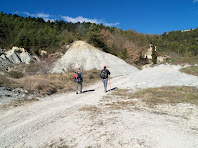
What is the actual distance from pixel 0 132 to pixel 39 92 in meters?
5.77

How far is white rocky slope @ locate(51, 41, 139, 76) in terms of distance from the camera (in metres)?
28.0

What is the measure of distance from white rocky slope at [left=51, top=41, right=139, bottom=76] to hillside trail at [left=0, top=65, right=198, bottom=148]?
67.6ft

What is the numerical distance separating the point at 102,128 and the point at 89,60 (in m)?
25.7

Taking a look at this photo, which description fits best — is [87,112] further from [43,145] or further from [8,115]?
[8,115]

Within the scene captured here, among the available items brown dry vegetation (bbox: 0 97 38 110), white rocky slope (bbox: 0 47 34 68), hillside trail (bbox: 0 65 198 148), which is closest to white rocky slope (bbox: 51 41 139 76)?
white rocky slope (bbox: 0 47 34 68)

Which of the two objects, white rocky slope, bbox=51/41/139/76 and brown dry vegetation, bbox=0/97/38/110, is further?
white rocky slope, bbox=51/41/139/76

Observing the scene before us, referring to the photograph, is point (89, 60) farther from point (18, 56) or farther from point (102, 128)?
point (102, 128)

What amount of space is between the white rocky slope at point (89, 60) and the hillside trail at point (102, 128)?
811 inches

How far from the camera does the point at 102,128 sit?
14.1ft

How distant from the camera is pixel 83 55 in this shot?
3155cm

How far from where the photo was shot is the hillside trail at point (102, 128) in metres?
3.55

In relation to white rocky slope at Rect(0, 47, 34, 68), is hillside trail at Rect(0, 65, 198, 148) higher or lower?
lower

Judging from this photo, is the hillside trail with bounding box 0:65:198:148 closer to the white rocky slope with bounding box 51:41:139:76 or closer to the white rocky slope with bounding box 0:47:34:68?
the white rocky slope with bounding box 51:41:139:76

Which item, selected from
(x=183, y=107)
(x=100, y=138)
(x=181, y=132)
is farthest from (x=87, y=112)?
(x=183, y=107)
